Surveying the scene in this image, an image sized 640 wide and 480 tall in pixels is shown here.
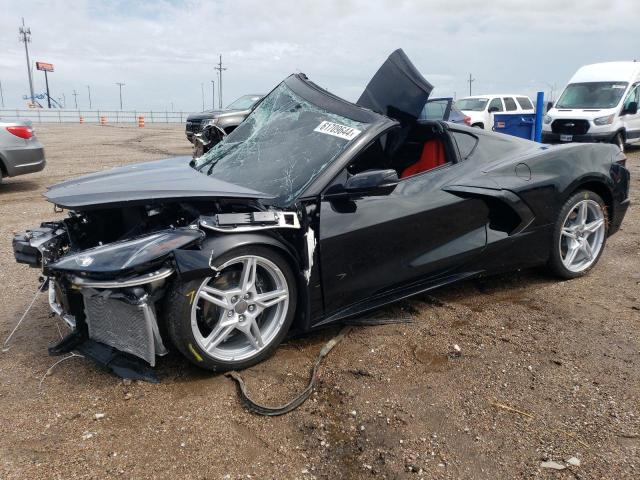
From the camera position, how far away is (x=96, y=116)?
123 ft

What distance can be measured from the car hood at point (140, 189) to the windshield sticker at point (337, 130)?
0.62 meters

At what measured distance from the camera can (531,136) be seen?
12.3 m

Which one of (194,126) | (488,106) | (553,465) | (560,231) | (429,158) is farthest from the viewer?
(488,106)

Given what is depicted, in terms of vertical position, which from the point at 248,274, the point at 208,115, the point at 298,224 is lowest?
the point at 208,115

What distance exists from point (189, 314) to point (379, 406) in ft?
3.32

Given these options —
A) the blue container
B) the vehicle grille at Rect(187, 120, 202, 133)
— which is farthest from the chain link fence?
the blue container

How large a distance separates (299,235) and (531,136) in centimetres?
1117

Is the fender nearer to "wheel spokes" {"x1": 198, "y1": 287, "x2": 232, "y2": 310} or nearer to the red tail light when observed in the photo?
"wheel spokes" {"x1": 198, "y1": 287, "x2": 232, "y2": 310}

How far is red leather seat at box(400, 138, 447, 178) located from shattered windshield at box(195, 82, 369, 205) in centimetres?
68

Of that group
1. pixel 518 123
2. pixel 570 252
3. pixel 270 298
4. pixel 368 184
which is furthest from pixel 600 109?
pixel 270 298

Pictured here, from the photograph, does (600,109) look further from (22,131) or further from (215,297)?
(215,297)

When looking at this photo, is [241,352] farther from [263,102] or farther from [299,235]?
[263,102]

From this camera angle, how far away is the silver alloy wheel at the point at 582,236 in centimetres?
394

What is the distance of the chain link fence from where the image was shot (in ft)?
117
